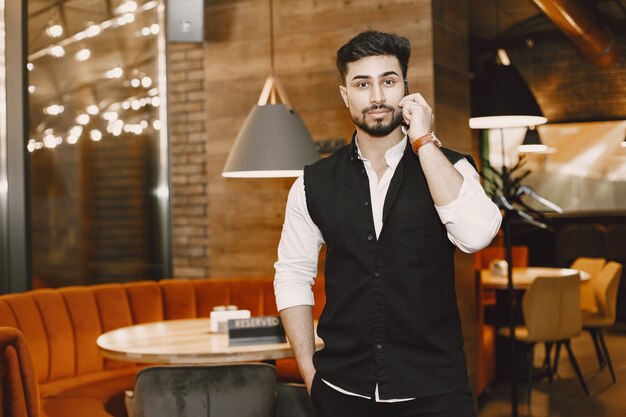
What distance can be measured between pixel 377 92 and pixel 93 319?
10.1 ft

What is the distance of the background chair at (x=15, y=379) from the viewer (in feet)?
9.07

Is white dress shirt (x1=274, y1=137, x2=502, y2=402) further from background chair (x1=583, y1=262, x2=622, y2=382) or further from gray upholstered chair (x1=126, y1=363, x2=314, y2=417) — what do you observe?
background chair (x1=583, y1=262, x2=622, y2=382)

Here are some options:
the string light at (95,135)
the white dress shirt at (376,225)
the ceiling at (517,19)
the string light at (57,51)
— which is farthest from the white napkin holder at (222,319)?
the ceiling at (517,19)

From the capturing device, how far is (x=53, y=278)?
199 inches

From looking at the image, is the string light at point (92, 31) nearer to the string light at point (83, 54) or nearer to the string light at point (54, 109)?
the string light at point (83, 54)

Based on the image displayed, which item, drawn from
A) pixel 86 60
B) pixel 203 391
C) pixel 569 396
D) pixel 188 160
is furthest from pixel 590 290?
pixel 203 391

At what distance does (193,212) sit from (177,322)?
167cm

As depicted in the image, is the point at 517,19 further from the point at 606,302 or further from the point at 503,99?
the point at 503,99

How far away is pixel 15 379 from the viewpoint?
2.78 m

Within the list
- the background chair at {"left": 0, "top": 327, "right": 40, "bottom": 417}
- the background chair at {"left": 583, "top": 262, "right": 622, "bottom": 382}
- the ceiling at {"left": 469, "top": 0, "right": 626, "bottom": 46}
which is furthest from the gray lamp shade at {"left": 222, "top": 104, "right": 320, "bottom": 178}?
the ceiling at {"left": 469, "top": 0, "right": 626, "bottom": 46}

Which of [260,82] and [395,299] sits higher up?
[260,82]

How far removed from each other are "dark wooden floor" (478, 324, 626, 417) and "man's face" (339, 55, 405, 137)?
3835 millimetres

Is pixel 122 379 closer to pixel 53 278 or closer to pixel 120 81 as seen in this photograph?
pixel 53 278

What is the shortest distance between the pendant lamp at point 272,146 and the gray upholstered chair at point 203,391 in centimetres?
124
